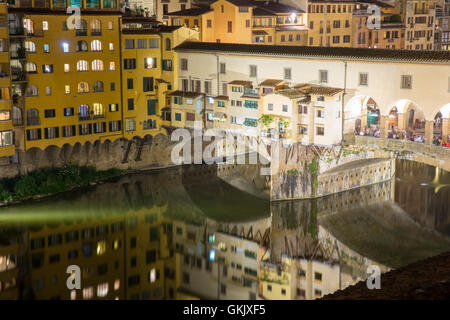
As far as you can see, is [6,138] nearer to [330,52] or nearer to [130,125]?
[130,125]

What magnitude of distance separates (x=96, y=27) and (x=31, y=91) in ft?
14.5

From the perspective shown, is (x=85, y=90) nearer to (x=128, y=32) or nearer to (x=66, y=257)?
(x=128, y=32)

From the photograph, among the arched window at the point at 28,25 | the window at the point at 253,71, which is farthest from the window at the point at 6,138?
the window at the point at 253,71

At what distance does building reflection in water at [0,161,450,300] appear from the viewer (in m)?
24.6

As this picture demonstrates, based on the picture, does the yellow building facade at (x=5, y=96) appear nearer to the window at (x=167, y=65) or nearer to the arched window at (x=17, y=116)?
the arched window at (x=17, y=116)

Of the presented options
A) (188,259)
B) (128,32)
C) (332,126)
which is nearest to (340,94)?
(332,126)

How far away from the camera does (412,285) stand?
64.8ft

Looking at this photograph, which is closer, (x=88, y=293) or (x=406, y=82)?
(x=88, y=293)

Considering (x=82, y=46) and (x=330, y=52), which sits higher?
(x=82, y=46)

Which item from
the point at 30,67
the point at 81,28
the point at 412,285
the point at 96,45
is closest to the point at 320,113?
the point at 96,45

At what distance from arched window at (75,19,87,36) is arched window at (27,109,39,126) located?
4.10 meters

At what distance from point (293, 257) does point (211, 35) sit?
20.8m

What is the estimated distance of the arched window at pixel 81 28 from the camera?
34.1m
